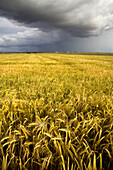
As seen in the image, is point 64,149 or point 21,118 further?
point 21,118

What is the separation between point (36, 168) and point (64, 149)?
0.32 meters

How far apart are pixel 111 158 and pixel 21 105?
1.47 m

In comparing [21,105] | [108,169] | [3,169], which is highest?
[21,105]

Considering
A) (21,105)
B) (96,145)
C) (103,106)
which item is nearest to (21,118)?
(21,105)

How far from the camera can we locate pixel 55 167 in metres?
1.04

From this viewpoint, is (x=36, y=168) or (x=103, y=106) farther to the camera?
(x=103, y=106)

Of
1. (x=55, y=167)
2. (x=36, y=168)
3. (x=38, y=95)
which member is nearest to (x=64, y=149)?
(x=55, y=167)

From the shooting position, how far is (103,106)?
201 centimetres

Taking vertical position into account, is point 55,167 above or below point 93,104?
below

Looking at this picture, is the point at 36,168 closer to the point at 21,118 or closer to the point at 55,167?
the point at 55,167

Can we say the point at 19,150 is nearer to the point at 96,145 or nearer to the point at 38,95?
the point at 96,145

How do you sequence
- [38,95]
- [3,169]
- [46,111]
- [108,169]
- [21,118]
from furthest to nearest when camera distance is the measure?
[38,95] < [46,111] < [21,118] < [108,169] < [3,169]

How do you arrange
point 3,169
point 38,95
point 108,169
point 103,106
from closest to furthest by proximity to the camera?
1. point 3,169
2. point 108,169
3. point 103,106
4. point 38,95

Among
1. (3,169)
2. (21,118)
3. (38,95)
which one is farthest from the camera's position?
(38,95)
